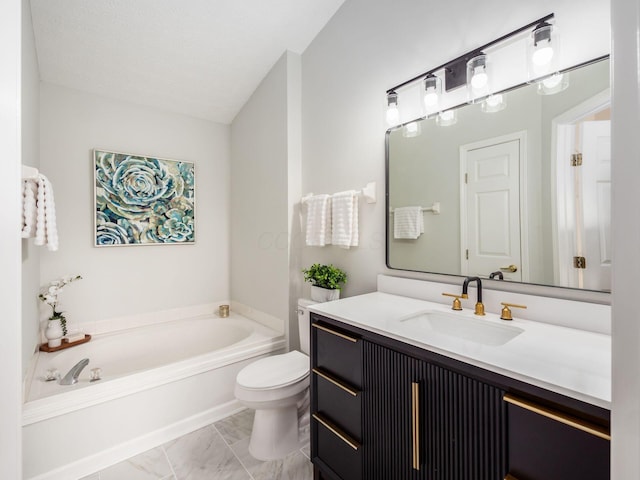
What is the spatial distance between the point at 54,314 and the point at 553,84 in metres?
3.26

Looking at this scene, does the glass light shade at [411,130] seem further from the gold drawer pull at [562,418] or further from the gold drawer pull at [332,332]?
the gold drawer pull at [562,418]

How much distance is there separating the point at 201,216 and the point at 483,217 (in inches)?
99.5

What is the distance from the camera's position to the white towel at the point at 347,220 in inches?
81.1

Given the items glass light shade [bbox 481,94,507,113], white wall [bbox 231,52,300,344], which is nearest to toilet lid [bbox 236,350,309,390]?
white wall [bbox 231,52,300,344]

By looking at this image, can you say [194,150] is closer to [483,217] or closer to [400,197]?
[400,197]

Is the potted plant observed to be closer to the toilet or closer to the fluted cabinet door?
the toilet

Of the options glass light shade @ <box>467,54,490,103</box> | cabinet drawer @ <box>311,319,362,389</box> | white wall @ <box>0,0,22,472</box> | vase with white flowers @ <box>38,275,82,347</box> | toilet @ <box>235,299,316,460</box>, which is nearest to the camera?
white wall @ <box>0,0,22,472</box>

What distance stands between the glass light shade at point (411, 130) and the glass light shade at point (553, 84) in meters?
0.57

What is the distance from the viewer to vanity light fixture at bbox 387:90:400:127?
1822mm

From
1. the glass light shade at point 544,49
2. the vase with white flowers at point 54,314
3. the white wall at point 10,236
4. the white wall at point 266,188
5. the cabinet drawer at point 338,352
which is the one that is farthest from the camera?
the white wall at point 266,188

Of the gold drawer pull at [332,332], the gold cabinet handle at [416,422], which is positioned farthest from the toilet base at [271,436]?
the gold cabinet handle at [416,422]

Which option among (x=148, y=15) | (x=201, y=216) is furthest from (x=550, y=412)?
(x=201, y=216)

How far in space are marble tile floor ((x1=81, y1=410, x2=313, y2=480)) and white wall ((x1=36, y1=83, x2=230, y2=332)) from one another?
1207 mm

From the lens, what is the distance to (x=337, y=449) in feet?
4.74
